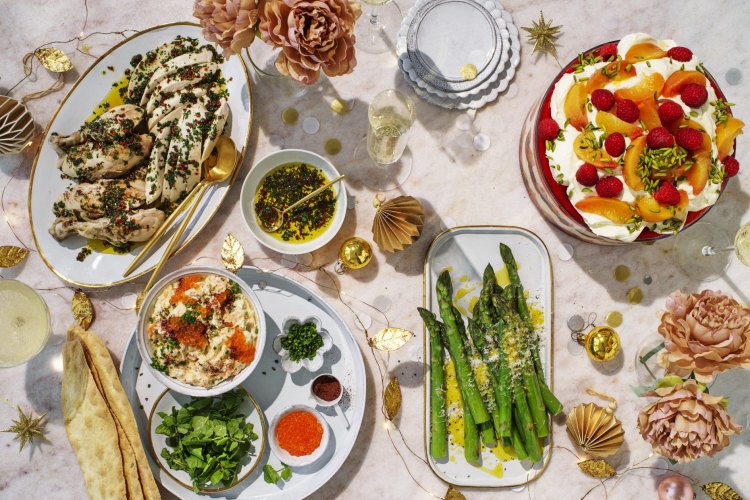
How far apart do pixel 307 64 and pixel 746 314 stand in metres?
1.91

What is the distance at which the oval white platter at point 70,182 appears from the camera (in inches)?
105

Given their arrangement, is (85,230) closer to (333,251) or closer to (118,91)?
(118,91)

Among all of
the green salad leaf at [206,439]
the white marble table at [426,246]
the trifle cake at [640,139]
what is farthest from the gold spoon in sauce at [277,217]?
the trifle cake at [640,139]

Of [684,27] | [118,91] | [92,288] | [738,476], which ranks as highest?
[684,27]

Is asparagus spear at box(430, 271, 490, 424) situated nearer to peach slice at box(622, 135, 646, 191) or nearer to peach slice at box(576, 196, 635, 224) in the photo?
peach slice at box(576, 196, 635, 224)

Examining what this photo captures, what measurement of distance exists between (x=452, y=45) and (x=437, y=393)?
162 cm

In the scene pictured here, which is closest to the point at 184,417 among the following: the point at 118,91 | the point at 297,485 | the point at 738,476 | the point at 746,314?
the point at 297,485

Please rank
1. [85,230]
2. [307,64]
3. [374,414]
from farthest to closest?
[374,414]
[85,230]
[307,64]

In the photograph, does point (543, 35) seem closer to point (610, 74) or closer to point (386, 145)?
point (610, 74)

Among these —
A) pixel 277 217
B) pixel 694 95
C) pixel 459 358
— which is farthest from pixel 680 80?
pixel 277 217

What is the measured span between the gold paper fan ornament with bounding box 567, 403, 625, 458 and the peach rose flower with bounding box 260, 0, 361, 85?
1.87 meters

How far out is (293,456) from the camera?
2.63 meters

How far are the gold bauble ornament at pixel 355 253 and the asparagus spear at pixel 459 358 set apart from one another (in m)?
0.36

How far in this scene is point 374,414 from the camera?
2775 mm
